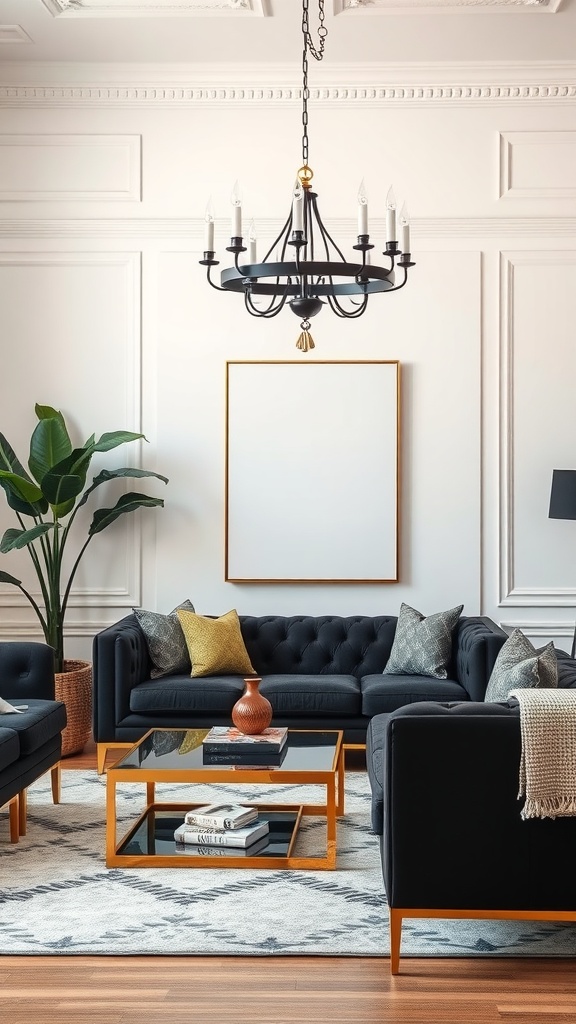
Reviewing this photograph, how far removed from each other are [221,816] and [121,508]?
2.31m

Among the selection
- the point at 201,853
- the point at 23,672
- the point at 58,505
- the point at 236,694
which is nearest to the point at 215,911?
the point at 201,853

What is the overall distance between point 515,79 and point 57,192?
275 cm

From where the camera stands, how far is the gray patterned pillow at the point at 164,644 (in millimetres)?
5301

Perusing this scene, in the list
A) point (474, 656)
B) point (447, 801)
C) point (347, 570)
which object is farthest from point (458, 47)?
point (447, 801)

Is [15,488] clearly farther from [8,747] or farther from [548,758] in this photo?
[548,758]

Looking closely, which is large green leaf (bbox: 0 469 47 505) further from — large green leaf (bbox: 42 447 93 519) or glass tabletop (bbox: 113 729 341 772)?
glass tabletop (bbox: 113 729 341 772)

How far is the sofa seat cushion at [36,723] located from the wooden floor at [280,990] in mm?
1050

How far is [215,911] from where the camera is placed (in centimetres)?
325

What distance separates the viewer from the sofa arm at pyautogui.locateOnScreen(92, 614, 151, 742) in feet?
16.4

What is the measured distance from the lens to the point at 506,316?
5.94m

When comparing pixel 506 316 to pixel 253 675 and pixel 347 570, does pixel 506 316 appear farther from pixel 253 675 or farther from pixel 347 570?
pixel 253 675

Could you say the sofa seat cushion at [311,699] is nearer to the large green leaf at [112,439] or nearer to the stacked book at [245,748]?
the stacked book at [245,748]

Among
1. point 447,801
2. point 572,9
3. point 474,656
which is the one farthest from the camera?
point 572,9

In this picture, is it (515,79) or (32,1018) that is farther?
(515,79)
